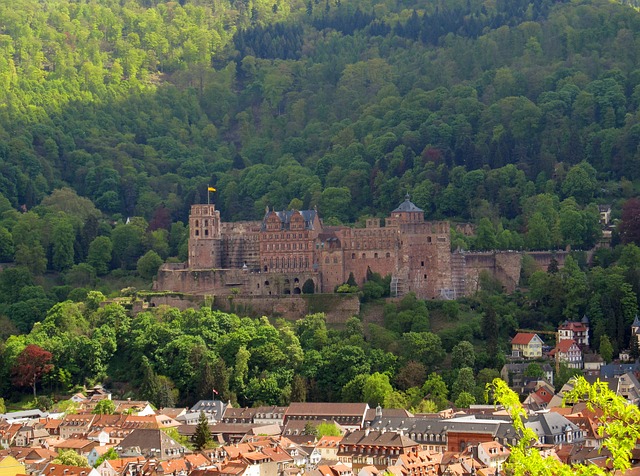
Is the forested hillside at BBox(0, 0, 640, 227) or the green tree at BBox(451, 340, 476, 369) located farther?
the forested hillside at BBox(0, 0, 640, 227)

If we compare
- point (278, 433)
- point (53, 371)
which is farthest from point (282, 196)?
point (278, 433)

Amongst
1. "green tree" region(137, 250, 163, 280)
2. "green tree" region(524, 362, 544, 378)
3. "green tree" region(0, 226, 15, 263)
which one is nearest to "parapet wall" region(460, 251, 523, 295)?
"green tree" region(524, 362, 544, 378)

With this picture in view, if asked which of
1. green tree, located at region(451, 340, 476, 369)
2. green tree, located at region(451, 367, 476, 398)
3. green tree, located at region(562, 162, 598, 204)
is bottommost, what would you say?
green tree, located at region(451, 367, 476, 398)

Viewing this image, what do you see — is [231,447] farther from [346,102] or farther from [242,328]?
[346,102]

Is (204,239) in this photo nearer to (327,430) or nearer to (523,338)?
(523,338)

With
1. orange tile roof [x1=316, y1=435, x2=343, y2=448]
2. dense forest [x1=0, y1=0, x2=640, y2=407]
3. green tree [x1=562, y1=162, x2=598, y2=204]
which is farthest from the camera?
green tree [x1=562, y1=162, x2=598, y2=204]

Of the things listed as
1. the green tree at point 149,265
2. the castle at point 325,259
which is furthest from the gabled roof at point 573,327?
the green tree at point 149,265

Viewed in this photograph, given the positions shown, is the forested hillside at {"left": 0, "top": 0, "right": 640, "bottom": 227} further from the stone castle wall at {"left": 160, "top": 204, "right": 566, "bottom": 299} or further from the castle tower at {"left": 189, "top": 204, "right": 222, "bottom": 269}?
the castle tower at {"left": 189, "top": 204, "right": 222, "bottom": 269}
